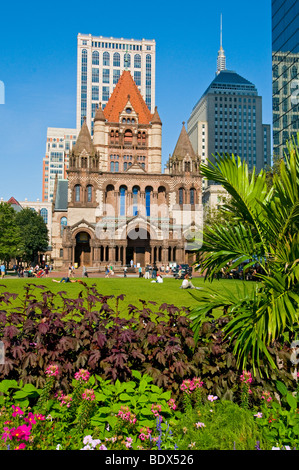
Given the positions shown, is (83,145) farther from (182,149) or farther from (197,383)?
(197,383)

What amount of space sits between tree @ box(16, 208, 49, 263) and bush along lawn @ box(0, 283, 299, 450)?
248ft

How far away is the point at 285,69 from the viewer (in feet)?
192

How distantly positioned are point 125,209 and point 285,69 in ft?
105

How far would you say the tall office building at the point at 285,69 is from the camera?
181 ft

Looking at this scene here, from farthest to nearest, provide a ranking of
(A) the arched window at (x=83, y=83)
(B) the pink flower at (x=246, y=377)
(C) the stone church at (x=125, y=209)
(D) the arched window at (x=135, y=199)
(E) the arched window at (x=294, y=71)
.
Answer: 1. (A) the arched window at (x=83, y=83)
2. (D) the arched window at (x=135, y=199)
3. (E) the arched window at (x=294, y=71)
4. (C) the stone church at (x=125, y=209)
5. (B) the pink flower at (x=246, y=377)

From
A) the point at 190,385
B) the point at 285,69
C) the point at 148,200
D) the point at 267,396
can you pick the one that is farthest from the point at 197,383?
the point at 285,69

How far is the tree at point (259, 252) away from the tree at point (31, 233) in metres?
75.9

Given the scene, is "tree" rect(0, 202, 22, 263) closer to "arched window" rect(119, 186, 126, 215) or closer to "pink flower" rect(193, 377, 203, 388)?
"arched window" rect(119, 186, 126, 215)

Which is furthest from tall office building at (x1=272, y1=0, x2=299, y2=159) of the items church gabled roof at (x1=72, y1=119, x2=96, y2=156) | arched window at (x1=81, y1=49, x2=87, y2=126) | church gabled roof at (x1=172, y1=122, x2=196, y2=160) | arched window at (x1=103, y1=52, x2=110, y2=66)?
arched window at (x1=103, y1=52, x2=110, y2=66)

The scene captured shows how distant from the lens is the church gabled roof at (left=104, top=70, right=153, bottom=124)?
227 feet

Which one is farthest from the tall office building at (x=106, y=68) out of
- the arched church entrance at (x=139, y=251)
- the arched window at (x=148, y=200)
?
the arched church entrance at (x=139, y=251)

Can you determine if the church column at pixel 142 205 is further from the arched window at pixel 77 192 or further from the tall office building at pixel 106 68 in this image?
the tall office building at pixel 106 68

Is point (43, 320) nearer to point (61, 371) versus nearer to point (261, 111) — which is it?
point (61, 371)
